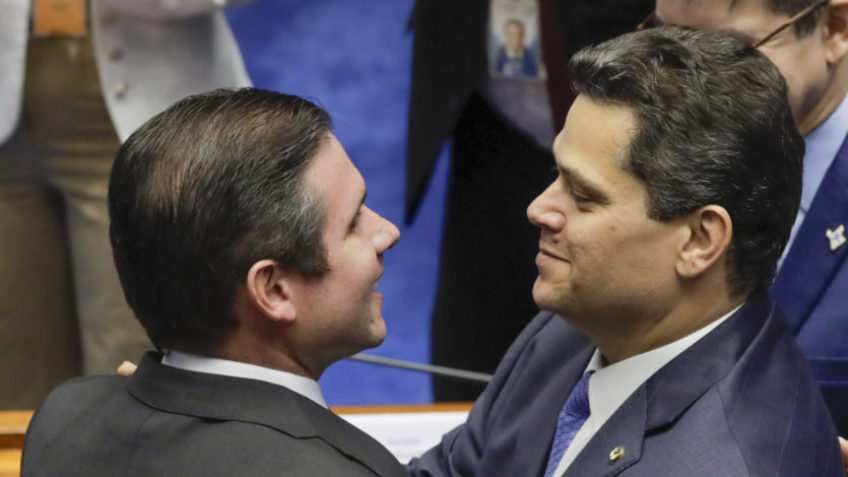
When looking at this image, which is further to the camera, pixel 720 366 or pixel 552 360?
pixel 552 360

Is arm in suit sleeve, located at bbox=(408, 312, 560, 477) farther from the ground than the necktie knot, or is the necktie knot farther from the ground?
the necktie knot

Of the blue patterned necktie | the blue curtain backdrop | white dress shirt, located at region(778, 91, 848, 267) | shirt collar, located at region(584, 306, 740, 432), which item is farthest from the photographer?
the blue curtain backdrop

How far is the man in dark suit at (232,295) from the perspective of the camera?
4.91 feet

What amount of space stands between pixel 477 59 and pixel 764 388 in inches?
56.4

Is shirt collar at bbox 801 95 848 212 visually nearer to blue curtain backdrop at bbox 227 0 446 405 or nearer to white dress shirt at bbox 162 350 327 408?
blue curtain backdrop at bbox 227 0 446 405

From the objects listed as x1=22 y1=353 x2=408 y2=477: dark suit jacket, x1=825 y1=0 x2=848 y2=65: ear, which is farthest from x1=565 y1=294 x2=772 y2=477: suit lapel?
x1=825 y1=0 x2=848 y2=65: ear

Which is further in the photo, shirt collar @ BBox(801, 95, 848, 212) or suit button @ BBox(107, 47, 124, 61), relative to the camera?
suit button @ BBox(107, 47, 124, 61)

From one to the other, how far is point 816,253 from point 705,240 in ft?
1.86

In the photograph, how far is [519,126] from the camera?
9.85 ft

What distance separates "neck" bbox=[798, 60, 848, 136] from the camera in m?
2.29

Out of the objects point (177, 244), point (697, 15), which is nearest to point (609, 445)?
point (177, 244)

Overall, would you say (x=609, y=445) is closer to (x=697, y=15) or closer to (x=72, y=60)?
(x=697, y=15)

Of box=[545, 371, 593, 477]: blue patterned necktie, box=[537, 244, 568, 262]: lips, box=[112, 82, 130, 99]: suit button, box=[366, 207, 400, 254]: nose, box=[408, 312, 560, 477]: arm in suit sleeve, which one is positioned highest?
box=[366, 207, 400, 254]: nose

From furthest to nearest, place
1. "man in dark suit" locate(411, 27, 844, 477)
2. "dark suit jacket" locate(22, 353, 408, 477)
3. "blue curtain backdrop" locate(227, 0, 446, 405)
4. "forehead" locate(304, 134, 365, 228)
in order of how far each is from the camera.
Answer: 1. "blue curtain backdrop" locate(227, 0, 446, 405)
2. "man in dark suit" locate(411, 27, 844, 477)
3. "forehead" locate(304, 134, 365, 228)
4. "dark suit jacket" locate(22, 353, 408, 477)
